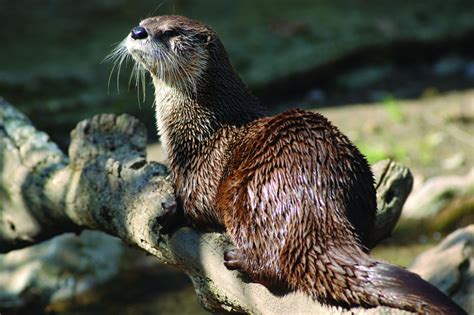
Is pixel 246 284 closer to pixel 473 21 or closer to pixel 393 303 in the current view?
pixel 393 303

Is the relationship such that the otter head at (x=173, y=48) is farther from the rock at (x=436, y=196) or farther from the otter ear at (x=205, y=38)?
the rock at (x=436, y=196)

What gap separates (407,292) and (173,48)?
1286mm

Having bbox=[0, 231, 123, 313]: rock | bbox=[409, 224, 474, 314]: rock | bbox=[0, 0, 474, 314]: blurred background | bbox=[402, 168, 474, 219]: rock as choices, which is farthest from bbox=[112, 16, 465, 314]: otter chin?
bbox=[402, 168, 474, 219]: rock

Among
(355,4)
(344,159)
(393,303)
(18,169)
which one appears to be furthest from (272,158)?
(355,4)

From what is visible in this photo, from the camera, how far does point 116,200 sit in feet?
10.6

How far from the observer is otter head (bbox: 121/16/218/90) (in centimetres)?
300

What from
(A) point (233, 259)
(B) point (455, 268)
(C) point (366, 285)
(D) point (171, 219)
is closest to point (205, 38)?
(D) point (171, 219)

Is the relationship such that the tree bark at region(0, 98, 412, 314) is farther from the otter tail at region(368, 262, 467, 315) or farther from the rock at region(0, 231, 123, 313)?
the rock at region(0, 231, 123, 313)

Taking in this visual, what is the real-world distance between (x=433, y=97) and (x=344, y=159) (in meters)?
4.15

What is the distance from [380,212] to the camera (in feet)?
10.3

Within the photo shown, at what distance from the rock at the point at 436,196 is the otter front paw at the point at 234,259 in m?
2.24

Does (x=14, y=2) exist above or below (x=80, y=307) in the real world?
above

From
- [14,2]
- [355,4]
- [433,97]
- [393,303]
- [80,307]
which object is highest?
[355,4]

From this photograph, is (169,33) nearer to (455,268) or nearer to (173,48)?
(173,48)
